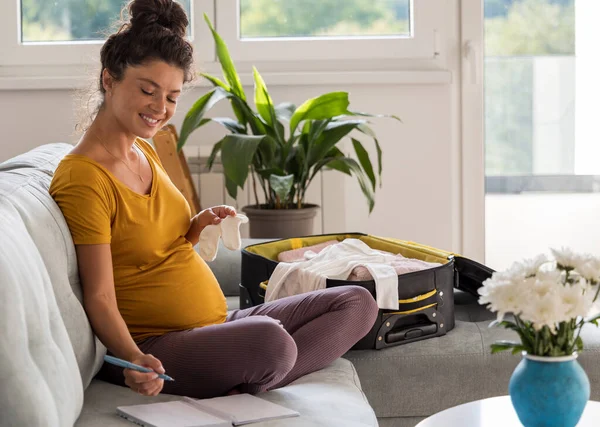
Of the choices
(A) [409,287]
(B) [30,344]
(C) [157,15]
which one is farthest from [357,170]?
(B) [30,344]

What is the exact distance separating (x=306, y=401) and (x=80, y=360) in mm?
429

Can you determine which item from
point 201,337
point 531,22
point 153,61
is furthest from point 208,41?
point 201,337

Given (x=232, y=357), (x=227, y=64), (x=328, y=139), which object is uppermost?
(x=227, y=64)

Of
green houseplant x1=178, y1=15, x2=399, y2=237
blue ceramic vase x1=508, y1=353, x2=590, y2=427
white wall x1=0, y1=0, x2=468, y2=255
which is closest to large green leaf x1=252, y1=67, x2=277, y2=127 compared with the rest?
green houseplant x1=178, y1=15, x2=399, y2=237

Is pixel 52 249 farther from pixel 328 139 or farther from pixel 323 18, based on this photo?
pixel 323 18

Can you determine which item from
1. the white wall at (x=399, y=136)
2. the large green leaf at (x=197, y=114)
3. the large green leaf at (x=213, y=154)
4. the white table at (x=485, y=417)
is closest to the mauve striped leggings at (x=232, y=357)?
the white table at (x=485, y=417)

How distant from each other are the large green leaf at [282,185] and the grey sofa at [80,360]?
0.45 m

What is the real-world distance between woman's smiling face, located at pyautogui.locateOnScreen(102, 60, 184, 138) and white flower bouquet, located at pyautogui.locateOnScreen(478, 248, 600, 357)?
79cm

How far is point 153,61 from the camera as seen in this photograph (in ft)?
5.94

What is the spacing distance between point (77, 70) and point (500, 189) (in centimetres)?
178

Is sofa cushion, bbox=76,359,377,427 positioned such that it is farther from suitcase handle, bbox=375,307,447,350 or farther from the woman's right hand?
suitcase handle, bbox=375,307,447,350

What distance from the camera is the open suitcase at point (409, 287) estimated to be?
2.15m

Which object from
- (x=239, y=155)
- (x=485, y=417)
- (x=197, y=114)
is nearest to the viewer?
(x=485, y=417)

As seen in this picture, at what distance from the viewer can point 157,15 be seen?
188 cm
